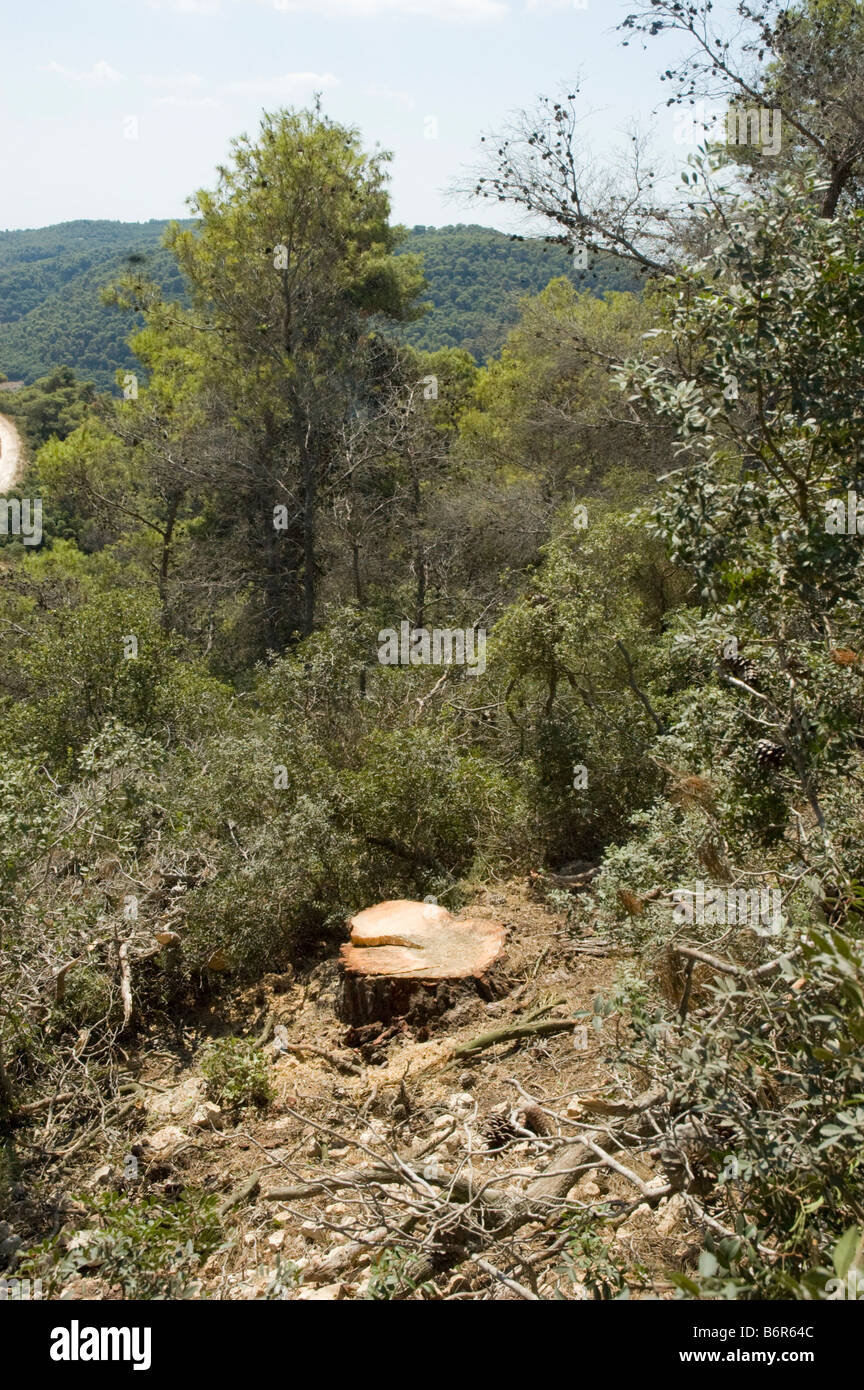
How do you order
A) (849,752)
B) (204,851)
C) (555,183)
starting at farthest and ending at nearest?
(555,183), (204,851), (849,752)

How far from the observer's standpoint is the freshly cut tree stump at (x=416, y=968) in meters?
5.09

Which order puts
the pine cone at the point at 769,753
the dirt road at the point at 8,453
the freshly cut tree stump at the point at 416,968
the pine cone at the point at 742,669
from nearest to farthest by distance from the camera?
the pine cone at the point at 769,753
the pine cone at the point at 742,669
the freshly cut tree stump at the point at 416,968
the dirt road at the point at 8,453

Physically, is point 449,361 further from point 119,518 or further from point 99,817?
point 99,817

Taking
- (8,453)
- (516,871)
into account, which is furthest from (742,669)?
(8,453)

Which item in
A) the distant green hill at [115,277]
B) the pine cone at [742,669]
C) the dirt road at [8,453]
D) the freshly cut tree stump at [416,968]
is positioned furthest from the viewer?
the dirt road at [8,453]

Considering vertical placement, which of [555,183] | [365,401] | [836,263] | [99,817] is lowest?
[99,817]

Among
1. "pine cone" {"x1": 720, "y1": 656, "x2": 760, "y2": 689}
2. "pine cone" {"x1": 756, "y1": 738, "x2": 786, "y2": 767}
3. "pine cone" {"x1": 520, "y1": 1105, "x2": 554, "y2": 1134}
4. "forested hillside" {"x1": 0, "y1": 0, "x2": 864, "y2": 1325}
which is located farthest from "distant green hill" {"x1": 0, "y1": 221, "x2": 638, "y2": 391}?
"pine cone" {"x1": 520, "y1": 1105, "x2": 554, "y2": 1134}

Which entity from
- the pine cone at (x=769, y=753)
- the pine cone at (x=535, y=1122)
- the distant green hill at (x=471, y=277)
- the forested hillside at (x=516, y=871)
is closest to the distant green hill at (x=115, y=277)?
the distant green hill at (x=471, y=277)

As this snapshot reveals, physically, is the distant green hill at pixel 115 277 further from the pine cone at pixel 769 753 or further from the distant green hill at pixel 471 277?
the pine cone at pixel 769 753

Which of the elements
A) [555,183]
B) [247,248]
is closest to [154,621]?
[555,183]

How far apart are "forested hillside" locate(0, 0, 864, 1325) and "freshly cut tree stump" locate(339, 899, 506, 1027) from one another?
2 cm

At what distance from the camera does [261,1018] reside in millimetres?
5594

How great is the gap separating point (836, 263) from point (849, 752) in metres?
1.61

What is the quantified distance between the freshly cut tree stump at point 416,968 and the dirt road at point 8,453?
2690 centimetres
